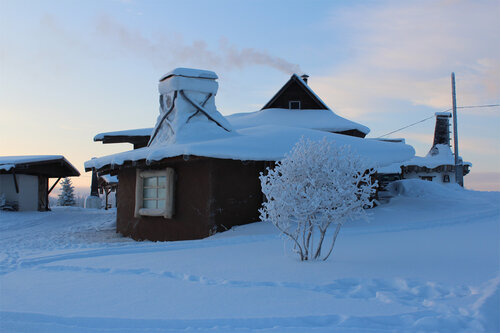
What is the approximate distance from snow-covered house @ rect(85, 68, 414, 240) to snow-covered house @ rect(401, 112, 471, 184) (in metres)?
18.2

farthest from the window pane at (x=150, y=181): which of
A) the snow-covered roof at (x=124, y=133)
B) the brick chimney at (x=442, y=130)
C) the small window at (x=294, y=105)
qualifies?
the brick chimney at (x=442, y=130)

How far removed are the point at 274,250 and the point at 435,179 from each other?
25.4 meters

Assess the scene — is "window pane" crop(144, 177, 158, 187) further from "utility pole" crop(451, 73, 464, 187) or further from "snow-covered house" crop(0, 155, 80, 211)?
"utility pole" crop(451, 73, 464, 187)

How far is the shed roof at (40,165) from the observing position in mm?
19989

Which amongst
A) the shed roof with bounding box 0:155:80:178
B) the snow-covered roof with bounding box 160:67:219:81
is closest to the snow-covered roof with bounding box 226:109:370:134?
the snow-covered roof with bounding box 160:67:219:81

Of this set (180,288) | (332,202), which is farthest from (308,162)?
(180,288)

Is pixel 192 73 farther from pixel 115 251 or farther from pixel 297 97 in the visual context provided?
pixel 297 97

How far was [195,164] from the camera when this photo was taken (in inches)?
425

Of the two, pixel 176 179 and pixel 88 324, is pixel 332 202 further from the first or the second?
pixel 176 179

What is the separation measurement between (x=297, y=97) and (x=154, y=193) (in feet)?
39.2

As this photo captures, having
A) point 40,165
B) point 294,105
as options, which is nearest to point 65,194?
point 40,165

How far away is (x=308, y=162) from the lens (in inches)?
250

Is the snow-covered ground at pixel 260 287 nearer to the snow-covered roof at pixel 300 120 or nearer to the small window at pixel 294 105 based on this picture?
→ the snow-covered roof at pixel 300 120

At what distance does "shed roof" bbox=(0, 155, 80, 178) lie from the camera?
19989 millimetres
